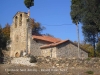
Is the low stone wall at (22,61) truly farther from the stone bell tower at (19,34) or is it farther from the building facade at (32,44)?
the stone bell tower at (19,34)

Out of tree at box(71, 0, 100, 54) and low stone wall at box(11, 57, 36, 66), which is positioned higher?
Answer: tree at box(71, 0, 100, 54)

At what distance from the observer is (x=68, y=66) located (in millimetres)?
28922

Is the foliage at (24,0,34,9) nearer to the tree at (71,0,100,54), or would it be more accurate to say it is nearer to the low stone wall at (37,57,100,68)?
the tree at (71,0,100,54)

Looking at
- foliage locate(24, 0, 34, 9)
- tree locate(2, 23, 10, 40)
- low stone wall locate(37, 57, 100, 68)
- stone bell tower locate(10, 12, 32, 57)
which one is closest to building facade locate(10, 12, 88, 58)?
stone bell tower locate(10, 12, 32, 57)

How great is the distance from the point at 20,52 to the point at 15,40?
355 cm

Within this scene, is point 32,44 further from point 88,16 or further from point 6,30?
point 6,30

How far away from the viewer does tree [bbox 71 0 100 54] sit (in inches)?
1288

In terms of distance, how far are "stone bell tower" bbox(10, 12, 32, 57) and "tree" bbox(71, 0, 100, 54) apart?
33.1 ft

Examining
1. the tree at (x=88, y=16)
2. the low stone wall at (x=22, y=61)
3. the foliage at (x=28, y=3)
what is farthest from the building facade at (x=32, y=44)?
the low stone wall at (x=22, y=61)

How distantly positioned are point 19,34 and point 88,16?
52.7ft

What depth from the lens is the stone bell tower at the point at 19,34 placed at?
4128cm

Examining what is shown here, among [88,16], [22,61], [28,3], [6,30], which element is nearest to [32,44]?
[28,3]

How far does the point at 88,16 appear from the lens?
3297 centimetres

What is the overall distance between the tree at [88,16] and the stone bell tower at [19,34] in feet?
33.1
